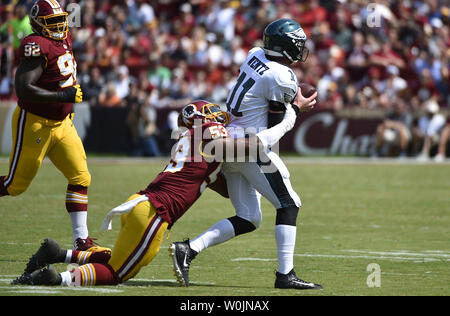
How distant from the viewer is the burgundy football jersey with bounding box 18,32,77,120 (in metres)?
7.04

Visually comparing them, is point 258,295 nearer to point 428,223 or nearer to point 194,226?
point 194,226

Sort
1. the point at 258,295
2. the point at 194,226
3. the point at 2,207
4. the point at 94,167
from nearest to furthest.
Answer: the point at 258,295 < the point at 194,226 < the point at 2,207 < the point at 94,167

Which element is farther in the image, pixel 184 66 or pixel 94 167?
pixel 184 66

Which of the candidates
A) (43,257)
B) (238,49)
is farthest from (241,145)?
(238,49)

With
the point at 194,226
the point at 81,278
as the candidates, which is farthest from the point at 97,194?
the point at 81,278

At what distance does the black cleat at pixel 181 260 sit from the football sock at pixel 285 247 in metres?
0.61

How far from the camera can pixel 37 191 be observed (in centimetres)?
1232

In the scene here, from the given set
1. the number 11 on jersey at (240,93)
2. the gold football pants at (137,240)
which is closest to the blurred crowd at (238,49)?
the number 11 on jersey at (240,93)

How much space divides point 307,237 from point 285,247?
8.74ft

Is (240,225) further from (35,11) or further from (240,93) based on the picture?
(35,11)

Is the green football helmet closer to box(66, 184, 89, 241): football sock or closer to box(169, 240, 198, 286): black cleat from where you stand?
box(169, 240, 198, 286): black cleat

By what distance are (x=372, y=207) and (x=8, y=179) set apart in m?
5.44

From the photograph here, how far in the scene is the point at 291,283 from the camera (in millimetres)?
5809

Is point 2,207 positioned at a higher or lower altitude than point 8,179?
lower
